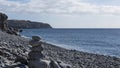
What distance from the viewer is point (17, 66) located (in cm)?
1697

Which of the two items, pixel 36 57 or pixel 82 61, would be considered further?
pixel 82 61

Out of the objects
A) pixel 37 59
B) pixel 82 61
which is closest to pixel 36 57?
pixel 37 59

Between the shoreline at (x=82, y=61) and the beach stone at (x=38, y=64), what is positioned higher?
the beach stone at (x=38, y=64)

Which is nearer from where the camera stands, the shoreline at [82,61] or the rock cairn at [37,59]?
the rock cairn at [37,59]

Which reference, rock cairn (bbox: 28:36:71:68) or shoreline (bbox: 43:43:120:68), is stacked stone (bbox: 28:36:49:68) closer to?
rock cairn (bbox: 28:36:71:68)

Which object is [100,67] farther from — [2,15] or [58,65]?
[2,15]

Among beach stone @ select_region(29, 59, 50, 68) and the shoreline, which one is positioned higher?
beach stone @ select_region(29, 59, 50, 68)

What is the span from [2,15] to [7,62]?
6554cm

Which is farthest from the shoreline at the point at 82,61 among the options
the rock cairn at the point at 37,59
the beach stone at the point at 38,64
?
the beach stone at the point at 38,64

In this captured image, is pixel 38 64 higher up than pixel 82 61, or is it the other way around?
pixel 38 64

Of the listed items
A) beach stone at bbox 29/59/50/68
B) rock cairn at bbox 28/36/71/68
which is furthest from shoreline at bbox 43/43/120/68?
beach stone at bbox 29/59/50/68

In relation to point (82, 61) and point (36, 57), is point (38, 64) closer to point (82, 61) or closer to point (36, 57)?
point (36, 57)

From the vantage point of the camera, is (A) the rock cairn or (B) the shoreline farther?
(B) the shoreline

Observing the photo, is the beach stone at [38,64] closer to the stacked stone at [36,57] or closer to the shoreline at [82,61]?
the stacked stone at [36,57]
